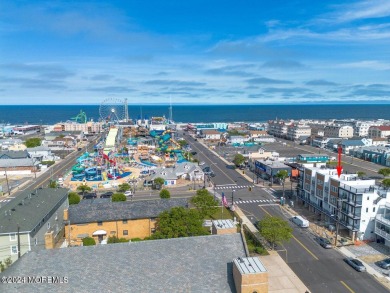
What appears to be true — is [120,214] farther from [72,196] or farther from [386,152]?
[386,152]

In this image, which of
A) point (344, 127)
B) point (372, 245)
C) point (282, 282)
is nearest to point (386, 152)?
point (344, 127)

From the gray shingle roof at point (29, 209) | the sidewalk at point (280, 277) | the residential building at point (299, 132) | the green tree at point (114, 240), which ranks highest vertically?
the residential building at point (299, 132)

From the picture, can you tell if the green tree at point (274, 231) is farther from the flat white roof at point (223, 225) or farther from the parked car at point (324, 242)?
the flat white roof at point (223, 225)

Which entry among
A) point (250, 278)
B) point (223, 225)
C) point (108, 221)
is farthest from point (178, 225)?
point (250, 278)

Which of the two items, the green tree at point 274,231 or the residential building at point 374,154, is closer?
the green tree at point 274,231

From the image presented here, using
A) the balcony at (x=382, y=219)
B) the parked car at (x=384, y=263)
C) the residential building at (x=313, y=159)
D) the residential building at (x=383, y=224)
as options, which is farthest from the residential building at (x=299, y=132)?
the parked car at (x=384, y=263)

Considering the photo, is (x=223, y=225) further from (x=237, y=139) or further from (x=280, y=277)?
(x=237, y=139)

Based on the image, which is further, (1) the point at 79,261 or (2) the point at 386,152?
(2) the point at 386,152

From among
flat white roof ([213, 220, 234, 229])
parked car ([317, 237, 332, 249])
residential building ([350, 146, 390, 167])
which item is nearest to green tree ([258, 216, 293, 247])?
parked car ([317, 237, 332, 249])
